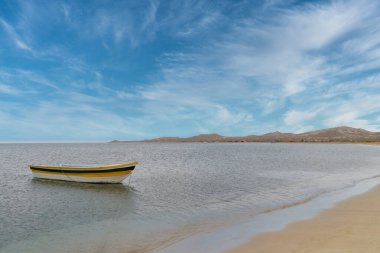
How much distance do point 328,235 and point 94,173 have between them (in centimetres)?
2176

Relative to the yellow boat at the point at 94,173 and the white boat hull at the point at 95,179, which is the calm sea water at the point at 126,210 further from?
the yellow boat at the point at 94,173

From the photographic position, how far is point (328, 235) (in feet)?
30.1

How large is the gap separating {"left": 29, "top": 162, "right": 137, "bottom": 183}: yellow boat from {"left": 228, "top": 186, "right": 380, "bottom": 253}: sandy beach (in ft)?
57.6

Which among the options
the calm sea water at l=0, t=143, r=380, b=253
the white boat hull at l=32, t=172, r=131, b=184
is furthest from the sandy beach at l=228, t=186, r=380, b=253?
the white boat hull at l=32, t=172, r=131, b=184

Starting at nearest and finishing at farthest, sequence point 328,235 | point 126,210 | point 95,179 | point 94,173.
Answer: point 328,235
point 126,210
point 94,173
point 95,179

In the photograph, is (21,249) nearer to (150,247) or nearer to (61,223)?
(61,223)

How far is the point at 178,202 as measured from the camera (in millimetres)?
17562

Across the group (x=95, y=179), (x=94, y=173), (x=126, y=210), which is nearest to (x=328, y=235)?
(x=126, y=210)

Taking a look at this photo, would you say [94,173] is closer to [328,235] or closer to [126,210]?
[126,210]

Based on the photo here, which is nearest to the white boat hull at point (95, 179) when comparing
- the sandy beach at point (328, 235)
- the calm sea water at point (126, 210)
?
the calm sea water at point (126, 210)

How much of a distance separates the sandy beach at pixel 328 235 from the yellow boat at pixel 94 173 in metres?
17.5

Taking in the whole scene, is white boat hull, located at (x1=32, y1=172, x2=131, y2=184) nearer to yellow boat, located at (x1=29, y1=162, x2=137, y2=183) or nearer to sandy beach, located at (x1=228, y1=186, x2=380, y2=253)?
yellow boat, located at (x1=29, y1=162, x2=137, y2=183)

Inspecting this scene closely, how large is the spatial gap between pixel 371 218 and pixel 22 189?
26039 mm

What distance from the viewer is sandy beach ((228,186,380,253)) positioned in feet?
26.2
